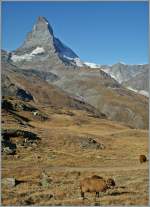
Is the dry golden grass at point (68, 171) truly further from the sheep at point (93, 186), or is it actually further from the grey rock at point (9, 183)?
the grey rock at point (9, 183)

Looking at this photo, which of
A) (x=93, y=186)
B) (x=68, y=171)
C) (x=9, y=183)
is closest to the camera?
(x=93, y=186)

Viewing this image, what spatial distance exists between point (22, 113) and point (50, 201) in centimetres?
10652

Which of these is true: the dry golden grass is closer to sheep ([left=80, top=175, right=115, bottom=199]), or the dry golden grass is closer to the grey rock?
sheep ([left=80, top=175, right=115, bottom=199])

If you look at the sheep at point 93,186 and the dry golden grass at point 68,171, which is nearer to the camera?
the dry golden grass at point 68,171

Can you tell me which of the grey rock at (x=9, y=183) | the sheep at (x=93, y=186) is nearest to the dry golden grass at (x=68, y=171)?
the sheep at (x=93, y=186)

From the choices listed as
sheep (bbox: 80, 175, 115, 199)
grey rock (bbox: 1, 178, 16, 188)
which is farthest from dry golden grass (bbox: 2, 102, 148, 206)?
grey rock (bbox: 1, 178, 16, 188)

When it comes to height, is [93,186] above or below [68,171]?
above

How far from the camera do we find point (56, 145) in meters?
65.2

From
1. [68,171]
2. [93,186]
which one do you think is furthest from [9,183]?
[68,171]

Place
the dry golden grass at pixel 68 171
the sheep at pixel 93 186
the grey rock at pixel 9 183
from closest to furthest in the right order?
the dry golden grass at pixel 68 171 → the sheep at pixel 93 186 → the grey rock at pixel 9 183

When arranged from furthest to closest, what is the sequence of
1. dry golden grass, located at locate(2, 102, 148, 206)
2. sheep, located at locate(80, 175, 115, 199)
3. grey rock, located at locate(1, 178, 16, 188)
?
1. grey rock, located at locate(1, 178, 16, 188)
2. sheep, located at locate(80, 175, 115, 199)
3. dry golden grass, located at locate(2, 102, 148, 206)

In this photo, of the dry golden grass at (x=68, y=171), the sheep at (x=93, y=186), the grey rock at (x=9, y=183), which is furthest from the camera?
the grey rock at (x=9, y=183)

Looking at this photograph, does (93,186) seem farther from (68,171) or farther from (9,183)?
(68,171)

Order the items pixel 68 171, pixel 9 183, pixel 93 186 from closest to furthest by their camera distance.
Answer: pixel 93 186, pixel 9 183, pixel 68 171
